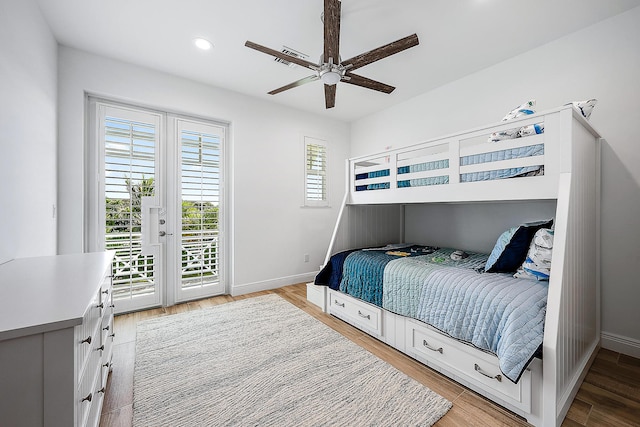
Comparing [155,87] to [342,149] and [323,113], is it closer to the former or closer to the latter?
[323,113]

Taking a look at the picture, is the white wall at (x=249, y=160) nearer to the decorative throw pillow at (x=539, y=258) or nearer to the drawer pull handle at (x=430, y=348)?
the drawer pull handle at (x=430, y=348)

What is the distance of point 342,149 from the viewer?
4500 mm

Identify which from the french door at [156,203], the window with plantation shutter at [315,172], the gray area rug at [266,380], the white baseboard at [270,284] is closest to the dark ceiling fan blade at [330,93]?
the window with plantation shutter at [315,172]

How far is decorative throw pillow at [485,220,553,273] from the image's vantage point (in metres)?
1.86

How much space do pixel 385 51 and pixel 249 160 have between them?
2.19m

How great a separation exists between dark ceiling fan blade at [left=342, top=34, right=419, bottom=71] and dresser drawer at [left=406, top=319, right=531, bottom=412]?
6.39 ft

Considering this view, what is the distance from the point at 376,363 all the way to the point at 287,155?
9.39 feet

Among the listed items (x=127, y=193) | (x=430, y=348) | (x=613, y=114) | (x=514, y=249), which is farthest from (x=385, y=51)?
(x=127, y=193)

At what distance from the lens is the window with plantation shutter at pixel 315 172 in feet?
13.4

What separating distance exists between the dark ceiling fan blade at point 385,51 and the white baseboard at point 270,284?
9.13ft

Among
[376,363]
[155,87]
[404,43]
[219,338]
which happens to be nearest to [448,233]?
[376,363]

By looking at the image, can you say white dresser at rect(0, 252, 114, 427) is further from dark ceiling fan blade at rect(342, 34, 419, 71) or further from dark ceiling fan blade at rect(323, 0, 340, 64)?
dark ceiling fan blade at rect(342, 34, 419, 71)

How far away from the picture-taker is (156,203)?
2932mm

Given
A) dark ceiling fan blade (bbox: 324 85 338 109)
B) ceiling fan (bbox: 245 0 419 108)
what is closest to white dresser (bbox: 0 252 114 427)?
ceiling fan (bbox: 245 0 419 108)
